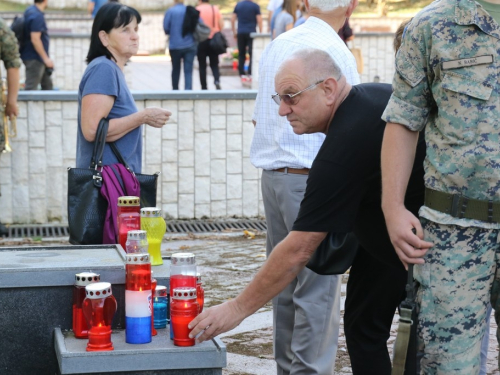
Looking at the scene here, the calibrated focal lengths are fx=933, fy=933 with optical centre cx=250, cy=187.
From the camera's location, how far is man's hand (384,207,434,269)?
2.91 m

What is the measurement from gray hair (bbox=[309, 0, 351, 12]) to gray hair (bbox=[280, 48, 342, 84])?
1.08 m

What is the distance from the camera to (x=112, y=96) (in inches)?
193

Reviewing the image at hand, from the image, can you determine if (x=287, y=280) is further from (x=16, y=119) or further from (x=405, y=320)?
(x=16, y=119)

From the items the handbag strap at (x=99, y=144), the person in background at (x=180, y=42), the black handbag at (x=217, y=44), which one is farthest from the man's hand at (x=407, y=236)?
the black handbag at (x=217, y=44)

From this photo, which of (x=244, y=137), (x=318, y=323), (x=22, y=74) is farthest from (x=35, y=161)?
(x=22, y=74)

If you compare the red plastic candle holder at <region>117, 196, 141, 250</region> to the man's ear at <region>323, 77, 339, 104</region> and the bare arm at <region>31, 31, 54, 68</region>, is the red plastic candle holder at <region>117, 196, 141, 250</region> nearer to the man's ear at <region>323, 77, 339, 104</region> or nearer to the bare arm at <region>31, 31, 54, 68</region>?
the man's ear at <region>323, 77, 339, 104</region>

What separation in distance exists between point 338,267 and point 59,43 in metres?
14.5

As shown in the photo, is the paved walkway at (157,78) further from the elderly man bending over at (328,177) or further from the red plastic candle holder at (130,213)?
the elderly man bending over at (328,177)

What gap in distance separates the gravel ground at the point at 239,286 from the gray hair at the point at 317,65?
6.73 feet

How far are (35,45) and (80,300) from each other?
10.7 m

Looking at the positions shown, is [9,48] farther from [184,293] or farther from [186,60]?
[186,60]

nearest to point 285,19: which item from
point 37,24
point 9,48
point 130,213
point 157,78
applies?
point 37,24

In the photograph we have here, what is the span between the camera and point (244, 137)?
29.5 feet

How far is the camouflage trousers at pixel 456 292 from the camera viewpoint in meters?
Answer: 2.88
